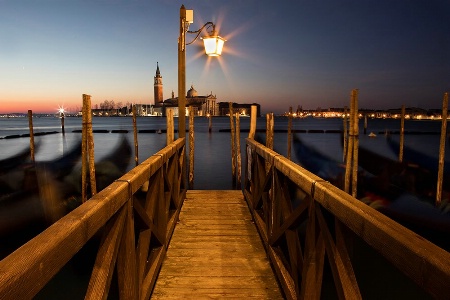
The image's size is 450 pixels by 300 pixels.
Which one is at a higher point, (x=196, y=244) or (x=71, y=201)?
(x=196, y=244)

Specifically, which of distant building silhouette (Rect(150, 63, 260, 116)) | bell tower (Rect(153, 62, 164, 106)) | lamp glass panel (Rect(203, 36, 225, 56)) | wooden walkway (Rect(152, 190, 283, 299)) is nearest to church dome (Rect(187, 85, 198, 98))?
distant building silhouette (Rect(150, 63, 260, 116))

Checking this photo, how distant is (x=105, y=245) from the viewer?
1.80 metres

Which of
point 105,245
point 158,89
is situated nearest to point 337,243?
point 105,245

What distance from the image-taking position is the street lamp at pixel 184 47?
22.8 ft

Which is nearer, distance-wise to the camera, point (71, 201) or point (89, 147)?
point (89, 147)

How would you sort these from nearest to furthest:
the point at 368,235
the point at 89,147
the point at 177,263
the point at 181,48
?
the point at 368,235 → the point at 177,263 → the point at 181,48 → the point at 89,147

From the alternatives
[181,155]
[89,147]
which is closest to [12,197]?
[89,147]

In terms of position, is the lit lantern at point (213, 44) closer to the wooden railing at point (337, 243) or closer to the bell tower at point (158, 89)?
the wooden railing at point (337, 243)

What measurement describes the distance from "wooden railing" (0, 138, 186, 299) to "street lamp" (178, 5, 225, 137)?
356 centimetres

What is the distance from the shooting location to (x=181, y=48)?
6.96 m

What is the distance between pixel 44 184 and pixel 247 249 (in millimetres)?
13263

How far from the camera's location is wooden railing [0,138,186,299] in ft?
3.36

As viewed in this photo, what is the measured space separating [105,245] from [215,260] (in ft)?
7.29

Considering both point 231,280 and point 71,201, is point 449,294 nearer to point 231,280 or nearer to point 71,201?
point 231,280
